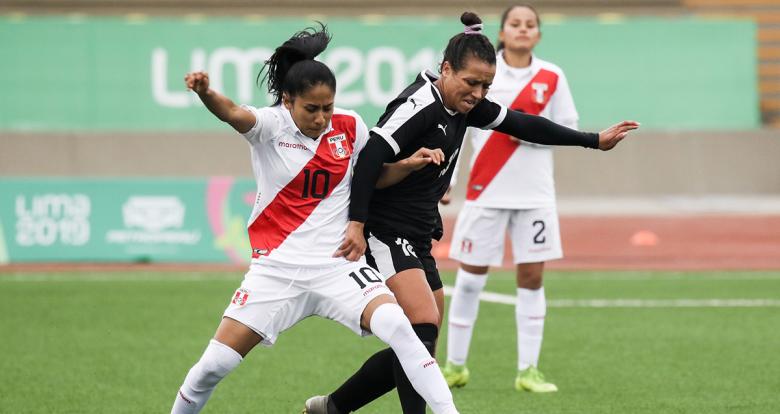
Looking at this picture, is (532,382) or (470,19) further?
(532,382)

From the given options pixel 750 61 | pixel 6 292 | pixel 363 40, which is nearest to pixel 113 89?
pixel 363 40

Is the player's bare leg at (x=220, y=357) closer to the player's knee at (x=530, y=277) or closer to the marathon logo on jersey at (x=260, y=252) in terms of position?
the marathon logo on jersey at (x=260, y=252)

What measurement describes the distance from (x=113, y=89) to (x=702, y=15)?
9731 millimetres

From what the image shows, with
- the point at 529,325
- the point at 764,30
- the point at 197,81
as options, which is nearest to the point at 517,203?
the point at 529,325

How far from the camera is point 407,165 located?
556 centimetres

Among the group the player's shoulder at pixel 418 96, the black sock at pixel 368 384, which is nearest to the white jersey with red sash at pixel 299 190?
the player's shoulder at pixel 418 96

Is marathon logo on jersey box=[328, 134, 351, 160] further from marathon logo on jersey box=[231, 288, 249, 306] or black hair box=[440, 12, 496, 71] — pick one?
marathon logo on jersey box=[231, 288, 249, 306]

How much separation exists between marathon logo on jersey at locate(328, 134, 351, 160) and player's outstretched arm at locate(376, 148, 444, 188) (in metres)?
0.19

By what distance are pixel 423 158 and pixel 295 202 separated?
59 cm

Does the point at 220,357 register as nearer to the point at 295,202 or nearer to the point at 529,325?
the point at 295,202

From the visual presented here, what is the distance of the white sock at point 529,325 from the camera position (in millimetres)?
7637

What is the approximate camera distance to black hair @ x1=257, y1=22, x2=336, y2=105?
539 centimetres

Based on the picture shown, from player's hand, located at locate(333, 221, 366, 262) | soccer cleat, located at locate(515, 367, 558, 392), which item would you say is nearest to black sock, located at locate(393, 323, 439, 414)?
player's hand, located at locate(333, 221, 366, 262)

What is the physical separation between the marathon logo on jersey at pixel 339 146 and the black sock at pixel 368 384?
92 cm
